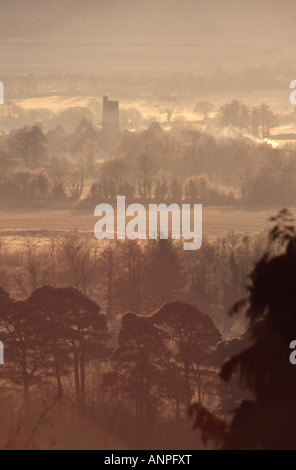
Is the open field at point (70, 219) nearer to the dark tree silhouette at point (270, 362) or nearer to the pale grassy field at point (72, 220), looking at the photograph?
the pale grassy field at point (72, 220)

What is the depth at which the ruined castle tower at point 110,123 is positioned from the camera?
152550mm

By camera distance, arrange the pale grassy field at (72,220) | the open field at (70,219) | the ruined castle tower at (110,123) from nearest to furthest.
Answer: the pale grassy field at (72,220)
the open field at (70,219)
the ruined castle tower at (110,123)

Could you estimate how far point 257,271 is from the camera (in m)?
10.6

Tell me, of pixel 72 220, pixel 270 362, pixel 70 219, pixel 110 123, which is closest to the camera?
pixel 270 362

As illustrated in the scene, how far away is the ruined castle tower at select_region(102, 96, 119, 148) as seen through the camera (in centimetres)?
15255

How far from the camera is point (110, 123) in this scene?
15575 centimetres

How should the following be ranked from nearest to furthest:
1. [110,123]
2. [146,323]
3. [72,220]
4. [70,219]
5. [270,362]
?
[270,362]
[146,323]
[72,220]
[70,219]
[110,123]

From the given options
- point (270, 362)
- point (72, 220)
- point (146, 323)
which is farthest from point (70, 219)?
point (270, 362)

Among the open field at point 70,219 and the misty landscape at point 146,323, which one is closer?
the misty landscape at point 146,323

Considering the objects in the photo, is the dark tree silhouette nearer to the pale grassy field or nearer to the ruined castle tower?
the pale grassy field

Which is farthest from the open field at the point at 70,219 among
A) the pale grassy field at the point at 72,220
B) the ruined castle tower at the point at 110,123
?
the ruined castle tower at the point at 110,123

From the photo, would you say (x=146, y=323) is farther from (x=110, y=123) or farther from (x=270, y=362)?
(x=110, y=123)

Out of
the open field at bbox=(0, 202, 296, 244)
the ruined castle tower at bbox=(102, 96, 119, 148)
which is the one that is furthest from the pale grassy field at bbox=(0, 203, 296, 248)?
the ruined castle tower at bbox=(102, 96, 119, 148)
